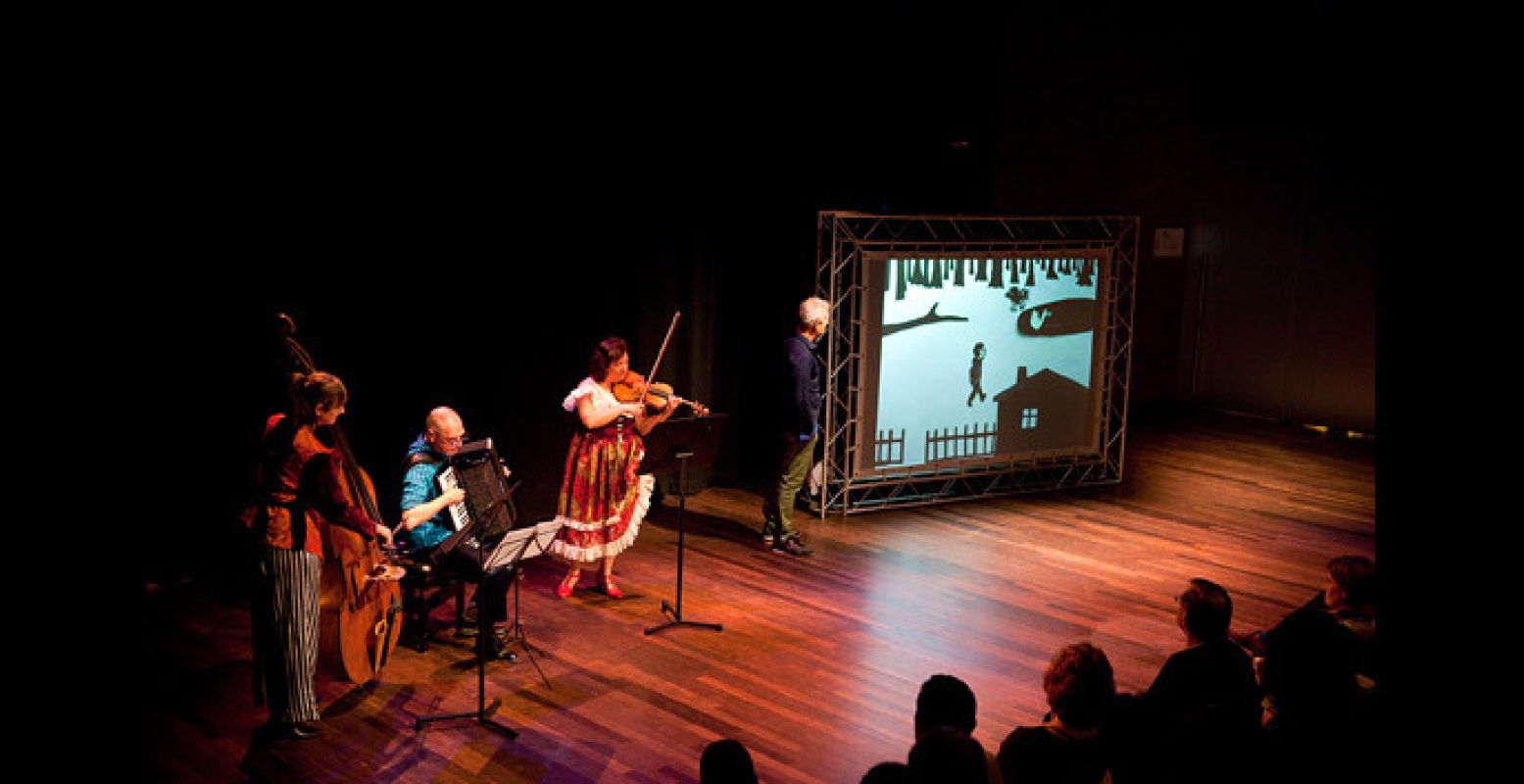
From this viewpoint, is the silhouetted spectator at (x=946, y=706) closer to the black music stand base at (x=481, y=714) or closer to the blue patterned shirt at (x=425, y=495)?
the black music stand base at (x=481, y=714)

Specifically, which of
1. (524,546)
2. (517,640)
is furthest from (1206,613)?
(517,640)

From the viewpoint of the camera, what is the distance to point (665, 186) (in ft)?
26.7

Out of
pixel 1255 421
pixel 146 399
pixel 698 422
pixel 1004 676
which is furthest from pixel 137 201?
pixel 1255 421

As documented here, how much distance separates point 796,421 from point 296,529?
3.37 metres

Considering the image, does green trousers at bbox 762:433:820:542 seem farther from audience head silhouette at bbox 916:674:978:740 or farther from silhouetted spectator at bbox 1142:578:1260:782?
audience head silhouette at bbox 916:674:978:740

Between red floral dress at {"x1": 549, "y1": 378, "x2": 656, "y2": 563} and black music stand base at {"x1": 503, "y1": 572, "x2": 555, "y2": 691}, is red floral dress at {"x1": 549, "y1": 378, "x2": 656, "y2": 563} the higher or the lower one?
the higher one

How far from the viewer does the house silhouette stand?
8953 mm

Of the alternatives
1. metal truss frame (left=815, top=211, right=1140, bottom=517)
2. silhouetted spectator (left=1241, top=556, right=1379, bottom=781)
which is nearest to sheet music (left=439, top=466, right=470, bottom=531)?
metal truss frame (left=815, top=211, right=1140, bottom=517)

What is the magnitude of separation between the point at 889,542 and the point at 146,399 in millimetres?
4143

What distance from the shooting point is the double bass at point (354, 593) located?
4738 mm

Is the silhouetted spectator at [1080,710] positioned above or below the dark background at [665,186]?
below

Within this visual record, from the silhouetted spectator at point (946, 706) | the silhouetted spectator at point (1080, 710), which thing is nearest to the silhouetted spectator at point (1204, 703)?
the silhouetted spectator at point (1080, 710)

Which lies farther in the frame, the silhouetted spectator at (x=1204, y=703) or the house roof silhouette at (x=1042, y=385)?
the house roof silhouette at (x=1042, y=385)

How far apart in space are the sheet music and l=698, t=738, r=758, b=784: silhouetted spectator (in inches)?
106
